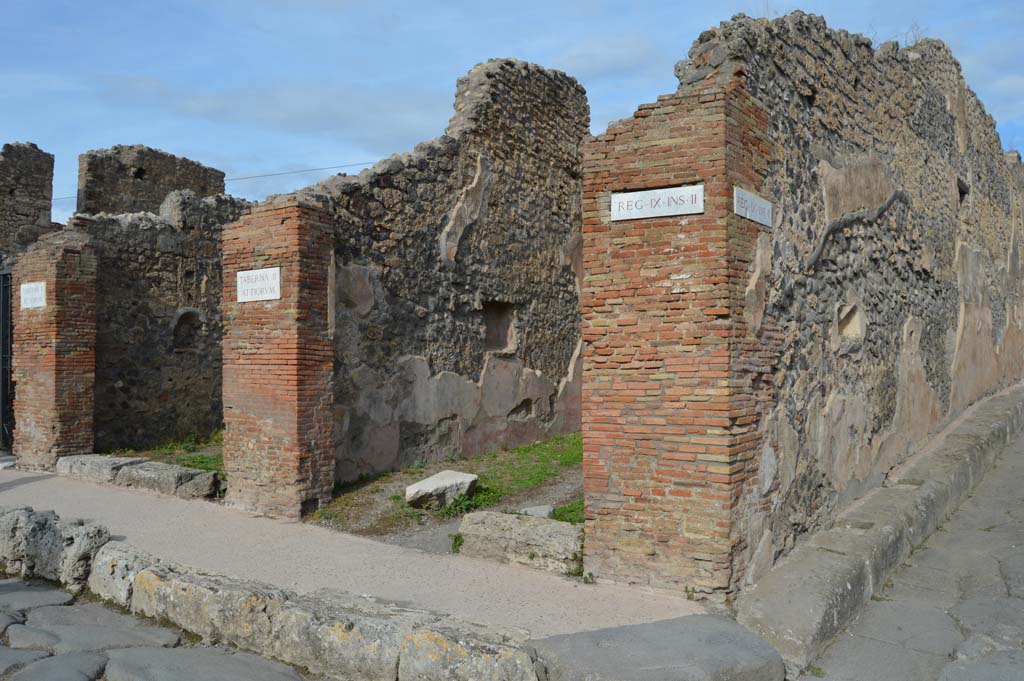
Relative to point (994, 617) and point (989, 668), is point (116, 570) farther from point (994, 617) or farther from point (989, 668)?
point (994, 617)

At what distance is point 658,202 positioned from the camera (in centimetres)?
434

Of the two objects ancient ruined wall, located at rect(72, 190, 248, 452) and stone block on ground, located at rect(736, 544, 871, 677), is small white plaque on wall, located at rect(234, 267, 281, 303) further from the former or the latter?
stone block on ground, located at rect(736, 544, 871, 677)

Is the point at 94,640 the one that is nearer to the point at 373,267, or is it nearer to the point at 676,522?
the point at 676,522

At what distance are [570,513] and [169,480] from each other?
385cm

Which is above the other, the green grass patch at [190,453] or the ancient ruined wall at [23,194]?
the ancient ruined wall at [23,194]

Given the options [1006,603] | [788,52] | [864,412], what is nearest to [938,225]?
[864,412]

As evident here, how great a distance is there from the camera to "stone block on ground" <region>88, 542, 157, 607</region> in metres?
4.71

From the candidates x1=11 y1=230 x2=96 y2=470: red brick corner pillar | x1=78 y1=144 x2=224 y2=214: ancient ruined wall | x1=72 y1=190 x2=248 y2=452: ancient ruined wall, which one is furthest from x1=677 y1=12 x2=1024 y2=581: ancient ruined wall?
x1=78 y1=144 x2=224 y2=214: ancient ruined wall

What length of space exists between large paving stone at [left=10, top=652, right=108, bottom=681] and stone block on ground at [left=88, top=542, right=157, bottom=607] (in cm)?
80

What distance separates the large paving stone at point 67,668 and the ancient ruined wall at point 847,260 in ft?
10.7

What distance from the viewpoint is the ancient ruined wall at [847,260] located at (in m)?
4.66

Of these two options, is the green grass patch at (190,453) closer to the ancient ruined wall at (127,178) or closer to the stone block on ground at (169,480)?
the stone block on ground at (169,480)

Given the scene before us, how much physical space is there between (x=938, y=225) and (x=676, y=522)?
5.86 m

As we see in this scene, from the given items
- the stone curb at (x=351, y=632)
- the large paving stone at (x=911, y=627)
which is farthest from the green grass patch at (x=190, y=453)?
the large paving stone at (x=911, y=627)
